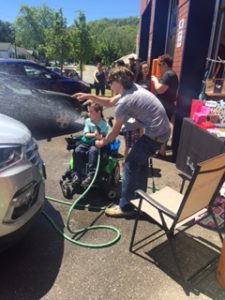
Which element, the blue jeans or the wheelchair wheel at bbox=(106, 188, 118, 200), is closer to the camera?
the blue jeans

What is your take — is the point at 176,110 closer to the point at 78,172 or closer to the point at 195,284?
the point at 78,172

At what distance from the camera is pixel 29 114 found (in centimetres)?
→ 746

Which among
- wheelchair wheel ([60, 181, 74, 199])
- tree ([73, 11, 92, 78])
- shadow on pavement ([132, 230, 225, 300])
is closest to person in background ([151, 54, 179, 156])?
wheelchair wheel ([60, 181, 74, 199])

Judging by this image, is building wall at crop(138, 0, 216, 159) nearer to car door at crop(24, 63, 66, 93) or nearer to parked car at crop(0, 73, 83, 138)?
parked car at crop(0, 73, 83, 138)

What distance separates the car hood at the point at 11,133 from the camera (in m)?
2.52

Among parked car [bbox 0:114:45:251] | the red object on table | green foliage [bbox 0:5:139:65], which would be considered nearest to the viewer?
parked car [bbox 0:114:45:251]

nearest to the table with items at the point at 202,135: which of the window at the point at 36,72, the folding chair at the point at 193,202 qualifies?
the folding chair at the point at 193,202

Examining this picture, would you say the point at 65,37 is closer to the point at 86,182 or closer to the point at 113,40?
the point at 86,182

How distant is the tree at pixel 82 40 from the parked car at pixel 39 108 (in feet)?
89.0

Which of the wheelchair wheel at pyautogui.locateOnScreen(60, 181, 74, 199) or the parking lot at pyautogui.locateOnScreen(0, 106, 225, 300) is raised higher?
the wheelchair wheel at pyautogui.locateOnScreen(60, 181, 74, 199)

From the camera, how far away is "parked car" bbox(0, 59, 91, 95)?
760 cm

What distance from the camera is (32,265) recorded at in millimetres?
2805

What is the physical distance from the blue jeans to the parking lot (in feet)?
1.06

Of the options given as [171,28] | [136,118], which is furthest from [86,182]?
[171,28]
